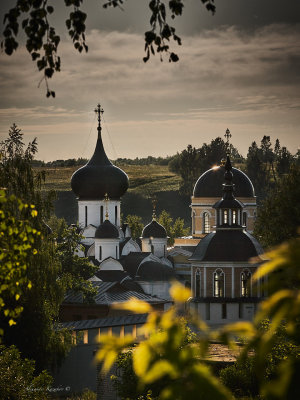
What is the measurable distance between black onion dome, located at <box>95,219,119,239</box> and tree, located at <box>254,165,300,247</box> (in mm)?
8804

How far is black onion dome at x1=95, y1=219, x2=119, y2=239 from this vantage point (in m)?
50.6

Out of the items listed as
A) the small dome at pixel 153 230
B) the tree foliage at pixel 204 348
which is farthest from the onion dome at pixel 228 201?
the tree foliage at pixel 204 348

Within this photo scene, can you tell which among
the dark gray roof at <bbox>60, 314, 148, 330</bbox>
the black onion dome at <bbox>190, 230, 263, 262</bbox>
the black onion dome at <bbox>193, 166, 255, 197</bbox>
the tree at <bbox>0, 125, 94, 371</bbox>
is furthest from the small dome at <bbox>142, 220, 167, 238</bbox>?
the tree at <bbox>0, 125, 94, 371</bbox>

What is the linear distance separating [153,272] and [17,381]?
32.2m

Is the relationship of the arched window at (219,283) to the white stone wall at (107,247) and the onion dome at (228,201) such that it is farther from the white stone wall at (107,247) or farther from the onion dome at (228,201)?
the white stone wall at (107,247)

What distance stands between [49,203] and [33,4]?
2077 cm

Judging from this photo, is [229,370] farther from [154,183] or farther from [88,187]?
[154,183]

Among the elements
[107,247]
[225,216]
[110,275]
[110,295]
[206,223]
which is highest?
[225,216]

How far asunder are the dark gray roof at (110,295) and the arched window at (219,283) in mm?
4408

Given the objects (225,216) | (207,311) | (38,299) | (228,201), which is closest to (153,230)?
(228,201)

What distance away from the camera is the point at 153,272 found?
165 ft

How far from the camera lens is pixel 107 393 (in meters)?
27.4

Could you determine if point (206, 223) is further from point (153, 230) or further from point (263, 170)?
point (263, 170)

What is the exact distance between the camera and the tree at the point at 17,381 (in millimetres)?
17641
